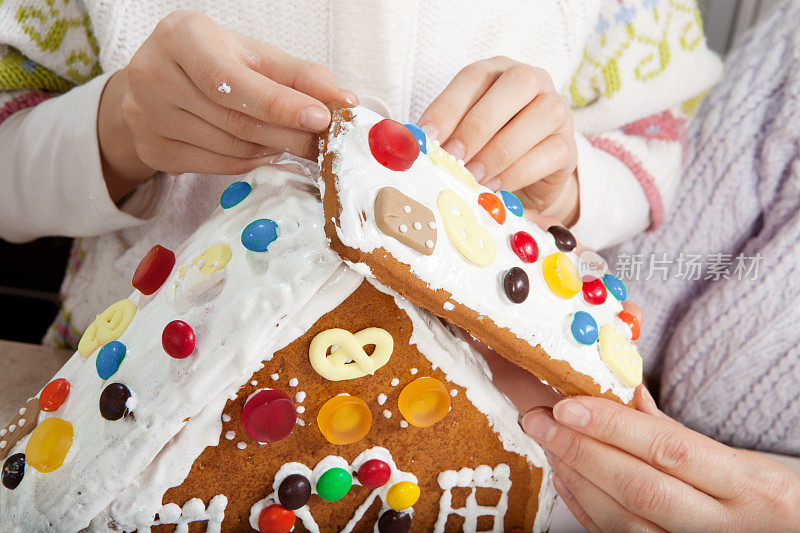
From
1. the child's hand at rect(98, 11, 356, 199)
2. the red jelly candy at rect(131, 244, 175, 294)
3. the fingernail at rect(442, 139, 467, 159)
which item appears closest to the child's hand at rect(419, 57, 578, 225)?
the fingernail at rect(442, 139, 467, 159)

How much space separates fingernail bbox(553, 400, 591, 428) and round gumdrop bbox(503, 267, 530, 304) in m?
0.09

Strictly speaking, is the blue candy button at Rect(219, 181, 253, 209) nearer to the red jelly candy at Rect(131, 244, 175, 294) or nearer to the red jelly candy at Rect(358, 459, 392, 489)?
the red jelly candy at Rect(131, 244, 175, 294)

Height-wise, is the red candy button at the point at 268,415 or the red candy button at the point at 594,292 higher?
the red candy button at the point at 594,292

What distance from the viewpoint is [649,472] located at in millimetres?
467

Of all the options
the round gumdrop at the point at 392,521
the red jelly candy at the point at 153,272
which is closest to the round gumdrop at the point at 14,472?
the red jelly candy at the point at 153,272

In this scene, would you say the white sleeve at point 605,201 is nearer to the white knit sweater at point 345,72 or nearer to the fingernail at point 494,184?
the white knit sweater at point 345,72

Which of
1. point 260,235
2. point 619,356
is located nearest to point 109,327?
point 260,235

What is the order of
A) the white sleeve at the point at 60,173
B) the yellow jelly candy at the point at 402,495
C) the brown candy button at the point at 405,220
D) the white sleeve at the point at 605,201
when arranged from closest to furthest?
the brown candy button at the point at 405,220 < the yellow jelly candy at the point at 402,495 < the white sleeve at the point at 60,173 < the white sleeve at the point at 605,201

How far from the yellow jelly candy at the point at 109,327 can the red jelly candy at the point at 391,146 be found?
0.69 ft

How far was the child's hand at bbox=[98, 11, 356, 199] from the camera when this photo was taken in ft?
1.27

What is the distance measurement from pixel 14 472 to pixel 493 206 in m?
0.37

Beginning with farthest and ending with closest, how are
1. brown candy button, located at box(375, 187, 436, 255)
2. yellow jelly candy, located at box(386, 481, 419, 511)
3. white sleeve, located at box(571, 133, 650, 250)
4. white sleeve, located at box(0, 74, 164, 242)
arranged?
white sleeve, located at box(571, 133, 650, 250) < white sleeve, located at box(0, 74, 164, 242) < yellow jelly candy, located at box(386, 481, 419, 511) < brown candy button, located at box(375, 187, 436, 255)

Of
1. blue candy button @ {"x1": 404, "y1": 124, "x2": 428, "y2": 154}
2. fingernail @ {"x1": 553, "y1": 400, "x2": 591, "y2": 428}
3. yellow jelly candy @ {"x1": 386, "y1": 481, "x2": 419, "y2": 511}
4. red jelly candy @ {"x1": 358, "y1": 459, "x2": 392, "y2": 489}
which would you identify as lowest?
yellow jelly candy @ {"x1": 386, "y1": 481, "x2": 419, "y2": 511}

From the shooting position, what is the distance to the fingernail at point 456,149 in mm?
482
